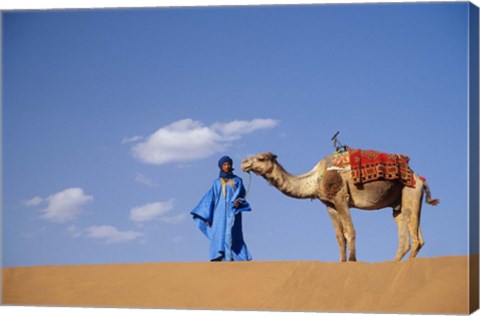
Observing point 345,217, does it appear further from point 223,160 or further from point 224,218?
point 223,160

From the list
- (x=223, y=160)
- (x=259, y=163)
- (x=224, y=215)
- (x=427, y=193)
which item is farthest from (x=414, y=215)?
(x=223, y=160)

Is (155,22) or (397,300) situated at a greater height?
(155,22)

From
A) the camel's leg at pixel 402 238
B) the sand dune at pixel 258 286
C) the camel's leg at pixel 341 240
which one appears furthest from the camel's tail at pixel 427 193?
the camel's leg at pixel 341 240

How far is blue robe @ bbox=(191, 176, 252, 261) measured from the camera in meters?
20.4

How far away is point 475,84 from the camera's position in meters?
19.5

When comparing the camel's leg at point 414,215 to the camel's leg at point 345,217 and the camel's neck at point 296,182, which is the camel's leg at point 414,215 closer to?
the camel's leg at point 345,217

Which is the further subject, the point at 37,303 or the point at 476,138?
the point at 37,303

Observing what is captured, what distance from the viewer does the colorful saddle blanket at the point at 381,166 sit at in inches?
783

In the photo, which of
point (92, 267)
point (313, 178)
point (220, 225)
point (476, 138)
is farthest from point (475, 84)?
point (92, 267)

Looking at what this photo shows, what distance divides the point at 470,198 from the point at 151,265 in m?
4.51

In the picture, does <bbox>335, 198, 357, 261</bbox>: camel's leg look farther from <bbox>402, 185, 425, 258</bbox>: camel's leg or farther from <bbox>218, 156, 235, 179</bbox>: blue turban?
<bbox>218, 156, 235, 179</bbox>: blue turban

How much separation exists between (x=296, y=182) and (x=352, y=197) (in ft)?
2.78

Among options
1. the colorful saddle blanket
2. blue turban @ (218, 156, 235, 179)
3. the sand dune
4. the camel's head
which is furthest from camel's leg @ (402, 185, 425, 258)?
blue turban @ (218, 156, 235, 179)

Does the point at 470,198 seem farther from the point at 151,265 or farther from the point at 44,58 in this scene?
the point at 44,58
